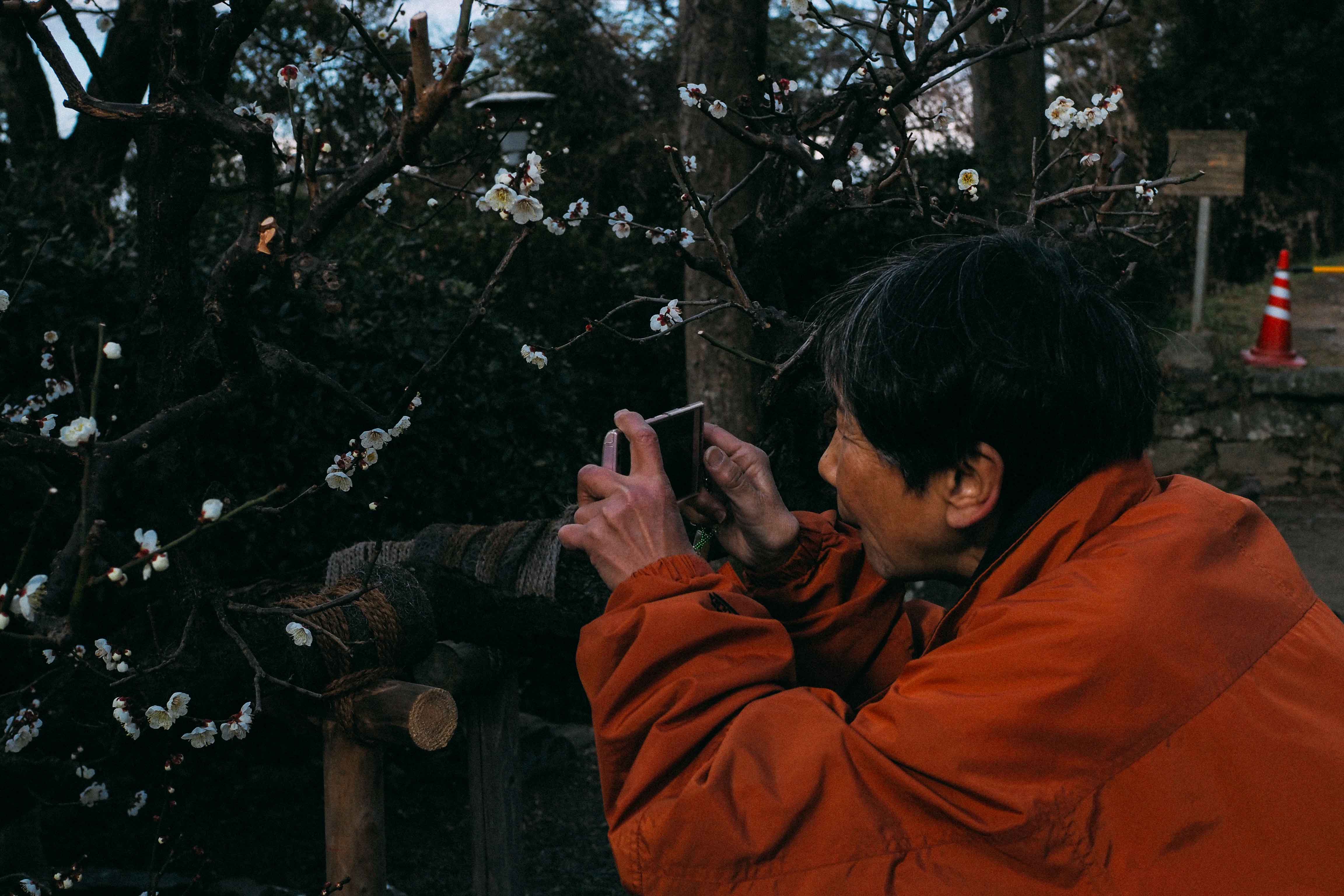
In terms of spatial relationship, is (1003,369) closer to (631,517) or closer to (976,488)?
(976,488)

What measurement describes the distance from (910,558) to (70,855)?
331cm

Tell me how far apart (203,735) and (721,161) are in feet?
12.9

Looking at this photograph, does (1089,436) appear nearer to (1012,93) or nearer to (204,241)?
(204,241)

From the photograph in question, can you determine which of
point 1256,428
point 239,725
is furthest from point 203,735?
point 1256,428

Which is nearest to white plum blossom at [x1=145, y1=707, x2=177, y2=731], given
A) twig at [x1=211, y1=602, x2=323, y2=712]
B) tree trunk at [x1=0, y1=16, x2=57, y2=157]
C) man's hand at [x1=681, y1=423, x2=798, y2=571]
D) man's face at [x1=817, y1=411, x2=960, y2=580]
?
twig at [x1=211, y1=602, x2=323, y2=712]

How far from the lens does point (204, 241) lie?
15.6ft

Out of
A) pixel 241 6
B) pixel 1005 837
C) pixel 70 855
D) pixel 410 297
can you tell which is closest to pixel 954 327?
pixel 1005 837

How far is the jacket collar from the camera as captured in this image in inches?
56.5

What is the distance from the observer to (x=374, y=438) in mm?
2418

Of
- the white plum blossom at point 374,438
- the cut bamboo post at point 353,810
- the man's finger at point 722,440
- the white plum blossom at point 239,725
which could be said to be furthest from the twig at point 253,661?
the man's finger at point 722,440

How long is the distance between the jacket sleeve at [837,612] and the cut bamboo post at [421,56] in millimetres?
943

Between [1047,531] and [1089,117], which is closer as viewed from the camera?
[1047,531]

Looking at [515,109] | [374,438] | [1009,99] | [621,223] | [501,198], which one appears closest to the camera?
[501,198]

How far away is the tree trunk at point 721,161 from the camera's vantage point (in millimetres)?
5270
